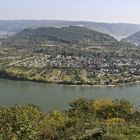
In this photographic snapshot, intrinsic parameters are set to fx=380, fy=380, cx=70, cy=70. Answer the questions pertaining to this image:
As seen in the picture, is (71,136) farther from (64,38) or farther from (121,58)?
(64,38)

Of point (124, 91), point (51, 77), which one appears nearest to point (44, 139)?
point (124, 91)

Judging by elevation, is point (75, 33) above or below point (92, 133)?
below

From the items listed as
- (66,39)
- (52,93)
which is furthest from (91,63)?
(66,39)

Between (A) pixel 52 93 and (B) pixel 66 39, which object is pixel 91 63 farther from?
(B) pixel 66 39

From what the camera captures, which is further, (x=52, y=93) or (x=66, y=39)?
(x=66, y=39)

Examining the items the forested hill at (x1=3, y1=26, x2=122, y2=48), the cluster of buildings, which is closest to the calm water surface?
the cluster of buildings

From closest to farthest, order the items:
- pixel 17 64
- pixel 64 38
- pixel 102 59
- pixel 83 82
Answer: pixel 83 82 → pixel 17 64 → pixel 102 59 → pixel 64 38
